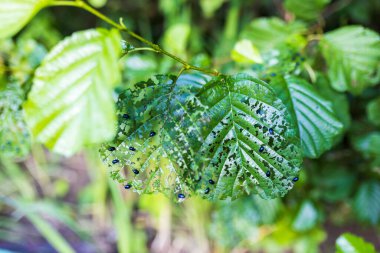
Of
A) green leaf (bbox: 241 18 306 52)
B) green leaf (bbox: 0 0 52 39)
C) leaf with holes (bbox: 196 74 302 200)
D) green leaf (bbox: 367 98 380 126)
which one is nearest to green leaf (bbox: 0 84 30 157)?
green leaf (bbox: 0 0 52 39)

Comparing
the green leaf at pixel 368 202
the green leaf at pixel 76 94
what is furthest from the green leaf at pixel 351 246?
the green leaf at pixel 368 202

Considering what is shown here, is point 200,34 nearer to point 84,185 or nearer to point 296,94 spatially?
point 84,185

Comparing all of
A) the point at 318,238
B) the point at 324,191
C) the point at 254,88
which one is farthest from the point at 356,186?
the point at 254,88

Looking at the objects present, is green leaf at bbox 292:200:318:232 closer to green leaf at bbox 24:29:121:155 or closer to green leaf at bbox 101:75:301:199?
green leaf at bbox 101:75:301:199

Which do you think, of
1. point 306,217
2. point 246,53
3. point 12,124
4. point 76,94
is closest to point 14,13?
point 76,94

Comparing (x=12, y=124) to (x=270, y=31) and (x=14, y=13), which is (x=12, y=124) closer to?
(x=14, y=13)
